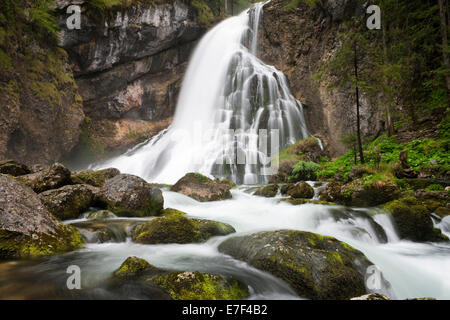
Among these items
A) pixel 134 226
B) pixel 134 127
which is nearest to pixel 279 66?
pixel 134 127

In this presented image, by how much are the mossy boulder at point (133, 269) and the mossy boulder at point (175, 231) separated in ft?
4.67

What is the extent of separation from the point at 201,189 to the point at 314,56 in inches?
700

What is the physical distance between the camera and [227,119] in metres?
22.3

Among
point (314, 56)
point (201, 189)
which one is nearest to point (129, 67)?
point (314, 56)

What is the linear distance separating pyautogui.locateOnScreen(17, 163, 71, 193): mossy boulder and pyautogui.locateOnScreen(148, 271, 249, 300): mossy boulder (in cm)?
605

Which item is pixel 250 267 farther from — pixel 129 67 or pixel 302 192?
pixel 129 67

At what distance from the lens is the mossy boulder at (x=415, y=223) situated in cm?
592

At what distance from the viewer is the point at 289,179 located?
1468cm

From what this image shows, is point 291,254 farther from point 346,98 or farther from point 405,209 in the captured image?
point 346,98

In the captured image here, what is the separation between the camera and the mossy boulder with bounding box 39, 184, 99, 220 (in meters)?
6.32

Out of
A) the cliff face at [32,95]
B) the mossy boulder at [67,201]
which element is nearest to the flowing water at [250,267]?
the mossy boulder at [67,201]

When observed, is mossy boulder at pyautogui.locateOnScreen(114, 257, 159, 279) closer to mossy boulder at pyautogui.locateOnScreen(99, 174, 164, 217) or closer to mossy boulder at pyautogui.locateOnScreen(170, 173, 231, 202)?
mossy boulder at pyautogui.locateOnScreen(99, 174, 164, 217)

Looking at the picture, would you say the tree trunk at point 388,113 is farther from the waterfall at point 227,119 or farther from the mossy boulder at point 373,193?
the mossy boulder at point 373,193
